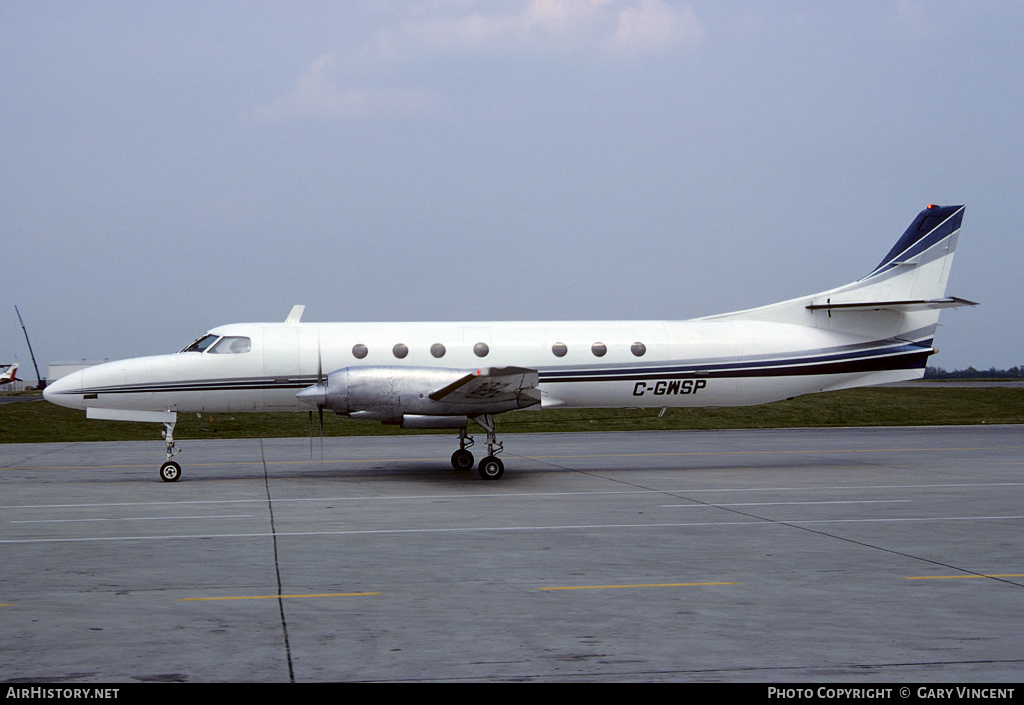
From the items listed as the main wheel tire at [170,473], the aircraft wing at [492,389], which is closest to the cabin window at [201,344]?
the main wheel tire at [170,473]

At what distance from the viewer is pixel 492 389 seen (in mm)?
17344

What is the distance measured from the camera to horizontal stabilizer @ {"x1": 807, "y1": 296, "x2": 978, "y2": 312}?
65.9 ft

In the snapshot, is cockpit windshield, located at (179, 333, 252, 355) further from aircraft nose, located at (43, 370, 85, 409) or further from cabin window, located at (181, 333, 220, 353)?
aircraft nose, located at (43, 370, 85, 409)

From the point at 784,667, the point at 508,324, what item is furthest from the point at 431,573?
the point at 508,324

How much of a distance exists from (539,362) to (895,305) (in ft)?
27.0

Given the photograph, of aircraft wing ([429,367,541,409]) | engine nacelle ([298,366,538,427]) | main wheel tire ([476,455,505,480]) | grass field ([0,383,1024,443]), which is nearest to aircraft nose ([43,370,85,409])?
engine nacelle ([298,366,538,427])

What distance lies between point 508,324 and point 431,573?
11.1 metres

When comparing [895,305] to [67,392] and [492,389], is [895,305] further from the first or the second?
[67,392]

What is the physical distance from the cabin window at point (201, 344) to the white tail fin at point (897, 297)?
36.6 ft

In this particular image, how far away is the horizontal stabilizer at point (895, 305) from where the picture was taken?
2009 centimetres

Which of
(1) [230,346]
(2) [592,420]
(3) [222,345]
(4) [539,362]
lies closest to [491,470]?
(4) [539,362]

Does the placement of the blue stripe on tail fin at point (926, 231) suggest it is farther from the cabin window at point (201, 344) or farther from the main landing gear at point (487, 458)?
the cabin window at point (201, 344)

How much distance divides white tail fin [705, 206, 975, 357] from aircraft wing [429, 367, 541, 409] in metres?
5.70

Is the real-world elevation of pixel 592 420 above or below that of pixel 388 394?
below
